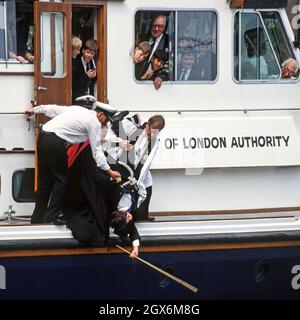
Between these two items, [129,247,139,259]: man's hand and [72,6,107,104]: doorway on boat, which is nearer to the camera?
[129,247,139,259]: man's hand

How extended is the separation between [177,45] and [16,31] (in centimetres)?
126

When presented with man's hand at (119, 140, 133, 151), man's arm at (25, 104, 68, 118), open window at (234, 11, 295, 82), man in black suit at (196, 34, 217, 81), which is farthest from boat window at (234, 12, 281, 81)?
man's arm at (25, 104, 68, 118)

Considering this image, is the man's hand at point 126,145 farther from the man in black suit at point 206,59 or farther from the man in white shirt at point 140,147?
the man in black suit at point 206,59

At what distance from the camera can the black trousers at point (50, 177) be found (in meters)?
7.80

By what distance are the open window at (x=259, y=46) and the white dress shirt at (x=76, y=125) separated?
1368 millimetres

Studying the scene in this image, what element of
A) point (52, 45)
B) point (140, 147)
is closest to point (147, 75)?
point (140, 147)

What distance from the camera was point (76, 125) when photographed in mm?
7805

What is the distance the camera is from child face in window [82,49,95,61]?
8.21 meters

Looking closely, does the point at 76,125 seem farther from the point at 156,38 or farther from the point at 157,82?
the point at 156,38

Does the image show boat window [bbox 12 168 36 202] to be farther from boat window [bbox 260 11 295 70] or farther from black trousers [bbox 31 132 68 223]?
boat window [bbox 260 11 295 70]

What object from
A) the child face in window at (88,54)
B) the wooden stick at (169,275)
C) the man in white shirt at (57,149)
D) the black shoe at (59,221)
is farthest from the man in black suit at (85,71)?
the wooden stick at (169,275)

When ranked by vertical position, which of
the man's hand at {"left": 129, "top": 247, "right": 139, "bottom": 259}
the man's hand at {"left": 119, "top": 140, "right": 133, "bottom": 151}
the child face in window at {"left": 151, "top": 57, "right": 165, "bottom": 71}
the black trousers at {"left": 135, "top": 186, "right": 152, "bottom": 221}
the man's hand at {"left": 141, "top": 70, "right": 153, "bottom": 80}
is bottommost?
the man's hand at {"left": 129, "top": 247, "right": 139, "bottom": 259}

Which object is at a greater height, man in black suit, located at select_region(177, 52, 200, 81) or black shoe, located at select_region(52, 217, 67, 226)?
man in black suit, located at select_region(177, 52, 200, 81)
